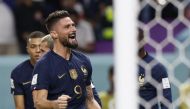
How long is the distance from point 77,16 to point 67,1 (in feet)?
0.73

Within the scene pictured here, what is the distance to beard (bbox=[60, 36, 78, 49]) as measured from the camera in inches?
245

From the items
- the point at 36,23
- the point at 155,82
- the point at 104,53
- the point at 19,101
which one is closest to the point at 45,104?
the point at 155,82

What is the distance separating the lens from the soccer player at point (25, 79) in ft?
24.3

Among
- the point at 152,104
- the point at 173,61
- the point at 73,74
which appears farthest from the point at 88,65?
the point at 173,61

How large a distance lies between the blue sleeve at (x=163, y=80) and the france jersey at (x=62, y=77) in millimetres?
623

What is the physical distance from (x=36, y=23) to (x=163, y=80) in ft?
10.9

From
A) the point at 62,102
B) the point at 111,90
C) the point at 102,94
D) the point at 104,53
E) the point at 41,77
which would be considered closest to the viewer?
the point at 62,102

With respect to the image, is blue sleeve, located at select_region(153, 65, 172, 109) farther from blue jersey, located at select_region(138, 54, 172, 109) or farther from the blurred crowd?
the blurred crowd

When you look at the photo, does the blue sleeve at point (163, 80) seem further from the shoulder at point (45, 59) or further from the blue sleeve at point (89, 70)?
the shoulder at point (45, 59)

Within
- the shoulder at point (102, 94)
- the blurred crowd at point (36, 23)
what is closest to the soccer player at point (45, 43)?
the shoulder at point (102, 94)

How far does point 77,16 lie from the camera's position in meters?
10.0

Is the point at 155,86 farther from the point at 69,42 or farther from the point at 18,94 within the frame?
the point at 18,94

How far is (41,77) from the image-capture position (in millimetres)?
6195

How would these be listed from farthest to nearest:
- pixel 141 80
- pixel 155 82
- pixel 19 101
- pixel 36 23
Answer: pixel 36 23
pixel 19 101
pixel 155 82
pixel 141 80
